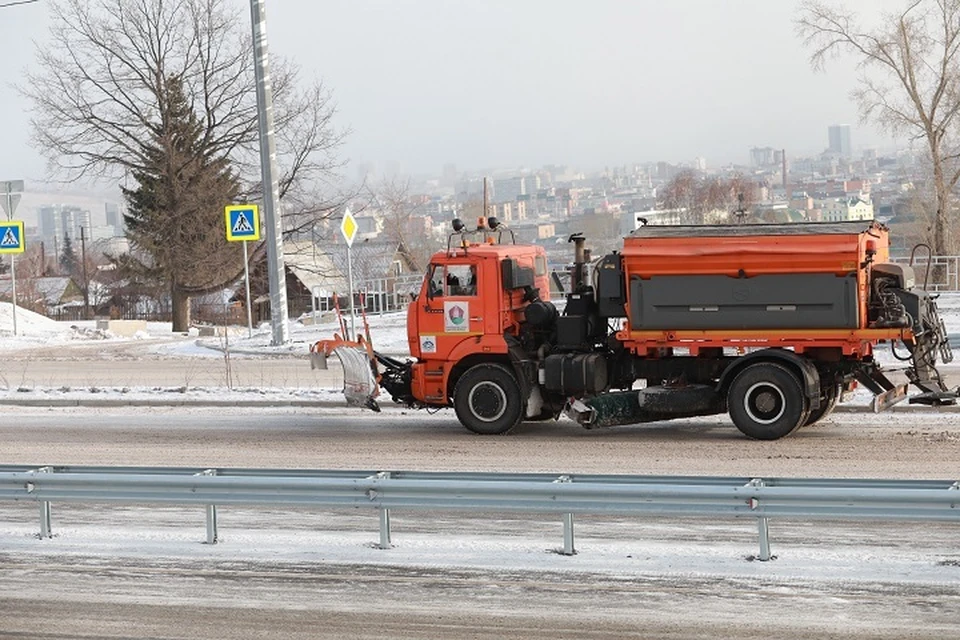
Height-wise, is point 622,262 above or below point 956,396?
above

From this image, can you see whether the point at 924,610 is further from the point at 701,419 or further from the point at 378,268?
the point at 378,268

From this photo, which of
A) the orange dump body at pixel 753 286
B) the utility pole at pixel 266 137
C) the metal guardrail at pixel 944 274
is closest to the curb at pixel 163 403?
the orange dump body at pixel 753 286

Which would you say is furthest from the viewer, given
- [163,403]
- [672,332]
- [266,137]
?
[266,137]

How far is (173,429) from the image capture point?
59.4 feet

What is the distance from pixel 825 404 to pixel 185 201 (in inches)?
1515

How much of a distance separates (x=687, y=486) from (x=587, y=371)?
6364mm

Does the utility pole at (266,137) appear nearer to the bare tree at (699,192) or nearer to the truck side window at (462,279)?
the truck side window at (462,279)

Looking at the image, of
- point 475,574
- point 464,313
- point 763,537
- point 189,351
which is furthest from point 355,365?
point 189,351

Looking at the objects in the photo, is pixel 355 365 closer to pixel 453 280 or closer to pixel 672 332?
pixel 453 280

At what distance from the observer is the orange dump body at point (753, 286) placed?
14.8 meters

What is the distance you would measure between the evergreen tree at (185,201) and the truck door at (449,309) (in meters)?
35.4

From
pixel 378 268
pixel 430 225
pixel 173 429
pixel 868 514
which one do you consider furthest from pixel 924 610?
pixel 430 225

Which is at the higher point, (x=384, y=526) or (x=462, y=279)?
(x=462, y=279)

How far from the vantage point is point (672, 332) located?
15539mm
